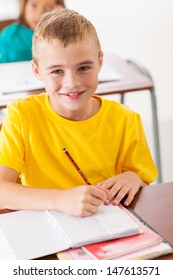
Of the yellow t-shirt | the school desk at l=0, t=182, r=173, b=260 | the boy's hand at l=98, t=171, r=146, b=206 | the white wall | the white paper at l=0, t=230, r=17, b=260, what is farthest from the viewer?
the white wall

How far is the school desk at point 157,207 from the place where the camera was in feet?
3.84

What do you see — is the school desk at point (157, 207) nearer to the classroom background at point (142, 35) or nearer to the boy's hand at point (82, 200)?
the boy's hand at point (82, 200)

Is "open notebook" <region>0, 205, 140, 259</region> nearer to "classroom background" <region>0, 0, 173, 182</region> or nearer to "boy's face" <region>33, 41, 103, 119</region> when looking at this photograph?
"boy's face" <region>33, 41, 103, 119</region>

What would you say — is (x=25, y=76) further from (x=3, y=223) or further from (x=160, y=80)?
(x=160, y=80)

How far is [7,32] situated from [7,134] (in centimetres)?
163

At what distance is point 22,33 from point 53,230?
204 cm

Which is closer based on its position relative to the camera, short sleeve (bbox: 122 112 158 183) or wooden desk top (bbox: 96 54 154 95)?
short sleeve (bbox: 122 112 158 183)

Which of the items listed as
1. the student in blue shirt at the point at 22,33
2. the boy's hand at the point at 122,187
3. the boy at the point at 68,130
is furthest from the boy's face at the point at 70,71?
the student in blue shirt at the point at 22,33

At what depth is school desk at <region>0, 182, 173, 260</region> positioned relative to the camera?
46.1 inches

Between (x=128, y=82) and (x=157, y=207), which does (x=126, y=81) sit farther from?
(x=157, y=207)

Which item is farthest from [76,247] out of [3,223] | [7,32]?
[7,32]

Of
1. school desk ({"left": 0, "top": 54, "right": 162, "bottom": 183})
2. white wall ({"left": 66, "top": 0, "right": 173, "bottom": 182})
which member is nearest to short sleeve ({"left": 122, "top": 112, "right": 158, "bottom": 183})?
school desk ({"left": 0, "top": 54, "right": 162, "bottom": 183})

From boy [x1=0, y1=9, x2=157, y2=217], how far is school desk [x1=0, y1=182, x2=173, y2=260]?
3cm

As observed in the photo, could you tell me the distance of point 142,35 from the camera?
4148 millimetres
